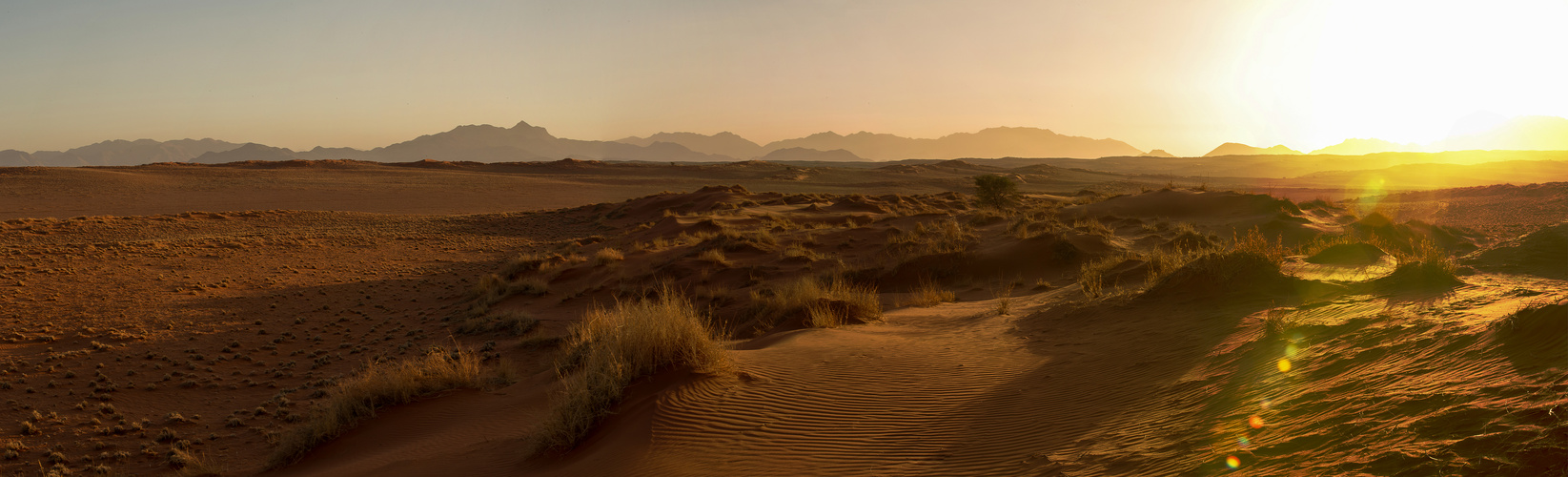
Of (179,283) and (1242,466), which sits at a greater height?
(1242,466)

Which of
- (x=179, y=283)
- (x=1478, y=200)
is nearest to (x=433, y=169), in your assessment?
(x=179, y=283)

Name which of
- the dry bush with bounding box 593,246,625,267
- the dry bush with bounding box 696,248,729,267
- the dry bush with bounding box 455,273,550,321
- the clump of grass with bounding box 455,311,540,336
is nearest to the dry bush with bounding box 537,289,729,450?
the clump of grass with bounding box 455,311,540,336

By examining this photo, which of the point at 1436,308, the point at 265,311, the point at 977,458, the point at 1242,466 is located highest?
the point at 1436,308

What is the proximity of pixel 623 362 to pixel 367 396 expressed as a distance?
3.39m

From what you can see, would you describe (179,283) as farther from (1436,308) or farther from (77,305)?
(1436,308)

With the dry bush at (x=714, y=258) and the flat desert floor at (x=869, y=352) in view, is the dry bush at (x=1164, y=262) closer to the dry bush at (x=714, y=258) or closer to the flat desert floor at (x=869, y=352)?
the flat desert floor at (x=869, y=352)

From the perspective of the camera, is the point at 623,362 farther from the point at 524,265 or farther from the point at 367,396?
the point at 524,265

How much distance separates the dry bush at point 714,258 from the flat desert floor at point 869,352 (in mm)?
128

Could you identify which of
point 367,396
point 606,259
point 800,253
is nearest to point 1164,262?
point 800,253

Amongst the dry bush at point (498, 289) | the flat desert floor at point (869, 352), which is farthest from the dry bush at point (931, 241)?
the dry bush at point (498, 289)

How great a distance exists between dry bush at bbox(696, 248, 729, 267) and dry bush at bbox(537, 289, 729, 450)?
11.2 meters

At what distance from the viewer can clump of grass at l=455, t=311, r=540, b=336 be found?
574 inches

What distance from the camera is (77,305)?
16172 mm

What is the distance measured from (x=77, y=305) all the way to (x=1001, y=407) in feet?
65.6
